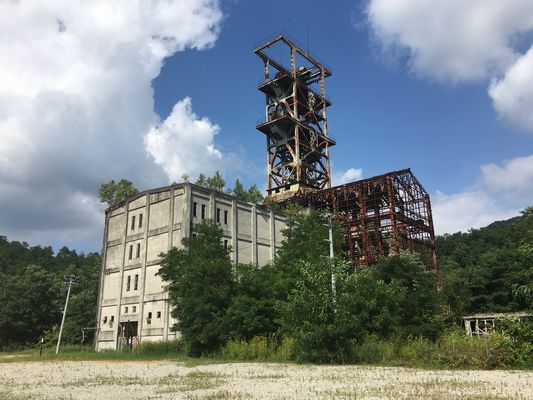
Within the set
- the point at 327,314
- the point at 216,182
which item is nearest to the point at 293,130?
the point at 216,182

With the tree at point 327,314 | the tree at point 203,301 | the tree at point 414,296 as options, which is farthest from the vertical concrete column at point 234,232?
the tree at point 327,314

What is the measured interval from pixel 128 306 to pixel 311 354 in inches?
1016

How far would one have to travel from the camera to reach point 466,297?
146 ft

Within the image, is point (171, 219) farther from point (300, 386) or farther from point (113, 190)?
point (300, 386)

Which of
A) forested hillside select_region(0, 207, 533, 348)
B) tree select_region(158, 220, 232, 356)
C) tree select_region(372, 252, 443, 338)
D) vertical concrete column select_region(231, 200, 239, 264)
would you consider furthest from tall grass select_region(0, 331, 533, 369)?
vertical concrete column select_region(231, 200, 239, 264)

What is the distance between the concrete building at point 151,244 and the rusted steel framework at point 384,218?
1011cm

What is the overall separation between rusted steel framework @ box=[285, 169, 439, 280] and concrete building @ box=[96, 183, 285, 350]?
1011cm

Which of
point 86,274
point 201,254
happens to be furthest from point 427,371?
point 86,274

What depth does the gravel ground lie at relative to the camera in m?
10.5

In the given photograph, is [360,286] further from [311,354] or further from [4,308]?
[4,308]

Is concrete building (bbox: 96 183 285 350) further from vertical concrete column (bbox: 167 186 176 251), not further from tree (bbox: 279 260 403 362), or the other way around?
tree (bbox: 279 260 403 362)

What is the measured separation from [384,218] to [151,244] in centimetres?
2331

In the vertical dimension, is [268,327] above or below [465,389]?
above

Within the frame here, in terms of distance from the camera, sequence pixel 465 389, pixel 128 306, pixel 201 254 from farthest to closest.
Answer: pixel 128 306
pixel 201 254
pixel 465 389
